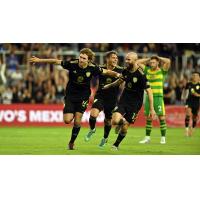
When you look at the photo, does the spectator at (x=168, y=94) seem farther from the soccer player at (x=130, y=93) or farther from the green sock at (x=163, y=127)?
the soccer player at (x=130, y=93)

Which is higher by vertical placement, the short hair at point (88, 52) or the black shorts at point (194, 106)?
the short hair at point (88, 52)

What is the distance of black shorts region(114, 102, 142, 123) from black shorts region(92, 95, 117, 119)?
3.57ft

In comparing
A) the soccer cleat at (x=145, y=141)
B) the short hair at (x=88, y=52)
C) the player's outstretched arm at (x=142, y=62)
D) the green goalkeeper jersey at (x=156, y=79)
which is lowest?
the soccer cleat at (x=145, y=141)

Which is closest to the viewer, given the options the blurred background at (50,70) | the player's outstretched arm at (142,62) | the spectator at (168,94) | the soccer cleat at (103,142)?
the player's outstretched arm at (142,62)

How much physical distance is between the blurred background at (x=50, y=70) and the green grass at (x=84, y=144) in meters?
0.89

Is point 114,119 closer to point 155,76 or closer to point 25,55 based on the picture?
point 155,76

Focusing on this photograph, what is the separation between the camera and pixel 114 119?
12094 millimetres

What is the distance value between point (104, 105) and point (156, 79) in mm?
1418

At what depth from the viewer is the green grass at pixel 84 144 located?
12609 mm

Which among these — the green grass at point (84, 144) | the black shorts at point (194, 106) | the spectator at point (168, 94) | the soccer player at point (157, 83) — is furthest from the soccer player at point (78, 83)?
the spectator at point (168, 94)

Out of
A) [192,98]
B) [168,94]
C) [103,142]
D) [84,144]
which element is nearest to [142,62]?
[103,142]

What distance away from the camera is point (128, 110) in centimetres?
1227

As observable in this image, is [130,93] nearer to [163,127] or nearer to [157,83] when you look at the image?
[157,83]

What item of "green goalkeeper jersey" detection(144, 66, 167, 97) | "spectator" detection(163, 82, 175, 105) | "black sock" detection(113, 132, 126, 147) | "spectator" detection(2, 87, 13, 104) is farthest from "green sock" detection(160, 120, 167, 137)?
"spectator" detection(2, 87, 13, 104)
